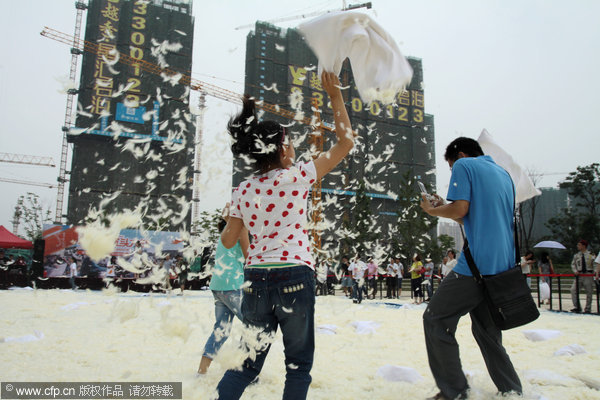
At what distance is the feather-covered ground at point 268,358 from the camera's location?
295 cm

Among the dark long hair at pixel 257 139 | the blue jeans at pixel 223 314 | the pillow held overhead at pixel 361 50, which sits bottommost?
the blue jeans at pixel 223 314

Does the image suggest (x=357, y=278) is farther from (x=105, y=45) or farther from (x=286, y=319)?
(x=105, y=45)

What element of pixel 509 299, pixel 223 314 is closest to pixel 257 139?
pixel 509 299

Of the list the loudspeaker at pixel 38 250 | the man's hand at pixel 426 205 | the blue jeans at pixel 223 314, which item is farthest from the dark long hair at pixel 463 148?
the loudspeaker at pixel 38 250

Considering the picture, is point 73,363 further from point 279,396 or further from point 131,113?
point 131,113

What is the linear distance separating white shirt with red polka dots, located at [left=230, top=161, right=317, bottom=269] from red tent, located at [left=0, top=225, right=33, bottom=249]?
64.0 feet

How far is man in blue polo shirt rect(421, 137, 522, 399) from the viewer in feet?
8.56

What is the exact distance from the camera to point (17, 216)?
40.1 meters

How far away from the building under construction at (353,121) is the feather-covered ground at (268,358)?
39864 millimetres

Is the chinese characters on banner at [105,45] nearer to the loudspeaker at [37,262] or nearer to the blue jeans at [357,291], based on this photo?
the loudspeaker at [37,262]

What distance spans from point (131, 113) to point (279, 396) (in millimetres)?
43561

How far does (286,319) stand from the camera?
1.94 meters

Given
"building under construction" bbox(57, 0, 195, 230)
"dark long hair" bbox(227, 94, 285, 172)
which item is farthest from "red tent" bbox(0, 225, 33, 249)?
"building under construction" bbox(57, 0, 195, 230)

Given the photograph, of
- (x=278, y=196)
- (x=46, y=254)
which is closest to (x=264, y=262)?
(x=278, y=196)
